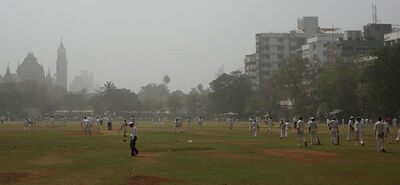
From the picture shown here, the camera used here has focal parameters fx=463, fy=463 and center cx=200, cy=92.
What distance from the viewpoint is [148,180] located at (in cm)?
1870

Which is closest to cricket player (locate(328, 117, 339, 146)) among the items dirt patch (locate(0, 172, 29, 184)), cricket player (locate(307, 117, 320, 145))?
cricket player (locate(307, 117, 320, 145))

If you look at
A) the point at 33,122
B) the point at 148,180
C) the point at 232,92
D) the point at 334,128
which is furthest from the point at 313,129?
the point at 232,92

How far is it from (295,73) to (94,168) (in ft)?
324

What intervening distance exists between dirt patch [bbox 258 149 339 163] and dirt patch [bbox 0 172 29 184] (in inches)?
556

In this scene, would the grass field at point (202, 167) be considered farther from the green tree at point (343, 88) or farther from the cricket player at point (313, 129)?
the green tree at point (343, 88)

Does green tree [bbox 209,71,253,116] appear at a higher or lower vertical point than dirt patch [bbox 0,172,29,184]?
higher

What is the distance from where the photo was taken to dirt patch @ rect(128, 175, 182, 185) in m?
18.2

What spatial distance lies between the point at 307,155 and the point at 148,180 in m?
12.3

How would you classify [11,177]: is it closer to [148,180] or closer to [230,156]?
[148,180]

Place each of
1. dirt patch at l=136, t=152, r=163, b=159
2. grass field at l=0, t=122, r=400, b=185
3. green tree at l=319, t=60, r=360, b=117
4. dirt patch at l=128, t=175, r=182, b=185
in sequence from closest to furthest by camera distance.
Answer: dirt patch at l=128, t=175, r=182, b=185
grass field at l=0, t=122, r=400, b=185
dirt patch at l=136, t=152, r=163, b=159
green tree at l=319, t=60, r=360, b=117

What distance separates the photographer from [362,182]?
17.7m

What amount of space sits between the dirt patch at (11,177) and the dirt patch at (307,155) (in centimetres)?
1412

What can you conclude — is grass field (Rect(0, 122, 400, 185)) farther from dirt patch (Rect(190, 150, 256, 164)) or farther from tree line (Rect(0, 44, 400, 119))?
tree line (Rect(0, 44, 400, 119))

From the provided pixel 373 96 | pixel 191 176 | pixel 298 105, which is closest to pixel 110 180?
pixel 191 176
